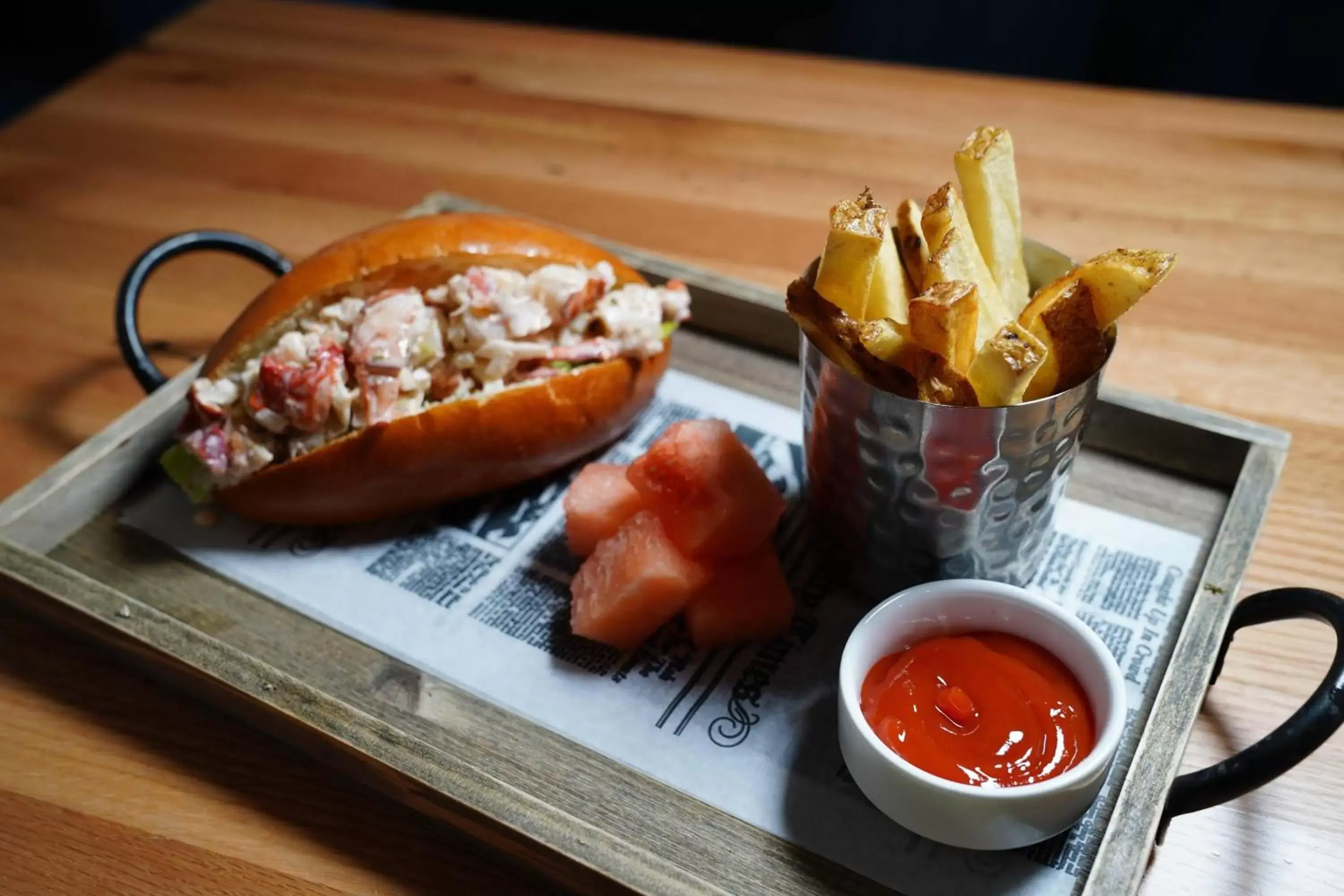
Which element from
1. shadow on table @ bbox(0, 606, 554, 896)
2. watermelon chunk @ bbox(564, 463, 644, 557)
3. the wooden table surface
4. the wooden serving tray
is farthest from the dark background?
shadow on table @ bbox(0, 606, 554, 896)

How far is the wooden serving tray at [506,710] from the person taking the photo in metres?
1.10

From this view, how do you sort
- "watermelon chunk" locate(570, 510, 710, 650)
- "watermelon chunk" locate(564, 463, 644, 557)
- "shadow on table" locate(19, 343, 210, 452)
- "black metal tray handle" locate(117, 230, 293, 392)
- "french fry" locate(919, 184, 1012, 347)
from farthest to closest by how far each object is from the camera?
"shadow on table" locate(19, 343, 210, 452) < "black metal tray handle" locate(117, 230, 293, 392) < "watermelon chunk" locate(564, 463, 644, 557) < "watermelon chunk" locate(570, 510, 710, 650) < "french fry" locate(919, 184, 1012, 347)

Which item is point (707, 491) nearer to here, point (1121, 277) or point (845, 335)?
point (845, 335)

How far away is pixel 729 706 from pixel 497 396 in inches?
22.1

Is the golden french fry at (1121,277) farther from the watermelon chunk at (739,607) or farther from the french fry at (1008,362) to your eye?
the watermelon chunk at (739,607)

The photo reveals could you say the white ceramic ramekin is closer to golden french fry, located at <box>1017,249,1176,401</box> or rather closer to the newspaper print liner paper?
the newspaper print liner paper

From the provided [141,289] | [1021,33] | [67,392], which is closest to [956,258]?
[141,289]

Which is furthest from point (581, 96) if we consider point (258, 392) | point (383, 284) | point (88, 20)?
point (88, 20)

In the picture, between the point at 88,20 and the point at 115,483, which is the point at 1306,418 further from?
the point at 88,20

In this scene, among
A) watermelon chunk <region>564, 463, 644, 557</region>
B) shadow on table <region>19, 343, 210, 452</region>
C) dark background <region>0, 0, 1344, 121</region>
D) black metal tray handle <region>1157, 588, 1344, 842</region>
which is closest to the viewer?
black metal tray handle <region>1157, 588, 1344, 842</region>

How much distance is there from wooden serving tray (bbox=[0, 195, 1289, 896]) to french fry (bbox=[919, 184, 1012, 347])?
0.44 m

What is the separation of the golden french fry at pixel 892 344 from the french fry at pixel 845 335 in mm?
15

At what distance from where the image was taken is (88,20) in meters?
4.86

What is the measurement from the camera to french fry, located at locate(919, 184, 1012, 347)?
1144 mm
